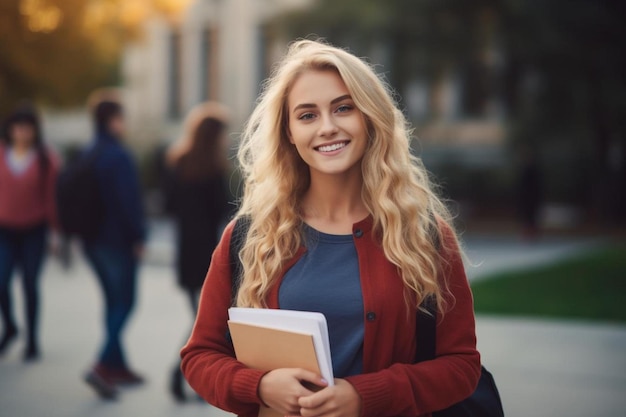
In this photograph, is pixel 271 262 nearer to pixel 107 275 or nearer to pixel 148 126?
pixel 107 275

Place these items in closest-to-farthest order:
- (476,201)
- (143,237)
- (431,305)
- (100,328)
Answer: (431,305), (143,237), (100,328), (476,201)

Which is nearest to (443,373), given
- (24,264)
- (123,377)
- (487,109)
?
(123,377)

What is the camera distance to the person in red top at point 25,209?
24.8 ft

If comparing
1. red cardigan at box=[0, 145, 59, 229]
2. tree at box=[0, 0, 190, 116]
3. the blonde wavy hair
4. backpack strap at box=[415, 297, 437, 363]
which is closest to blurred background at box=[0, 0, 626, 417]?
tree at box=[0, 0, 190, 116]

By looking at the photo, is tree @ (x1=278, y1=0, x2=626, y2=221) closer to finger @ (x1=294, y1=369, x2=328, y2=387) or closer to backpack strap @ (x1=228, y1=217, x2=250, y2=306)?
backpack strap @ (x1=228, y1=217, x2=250, y2=306)

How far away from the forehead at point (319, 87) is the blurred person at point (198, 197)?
385 centimetres

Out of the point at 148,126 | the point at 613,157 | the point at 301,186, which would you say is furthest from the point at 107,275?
the point at 148,126

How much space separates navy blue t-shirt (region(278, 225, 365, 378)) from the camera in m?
2.41

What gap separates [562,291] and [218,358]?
935 centimetres

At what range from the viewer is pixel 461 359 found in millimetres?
2424

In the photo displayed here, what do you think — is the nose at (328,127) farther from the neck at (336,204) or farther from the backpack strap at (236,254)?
the backpack strap at (236,254)

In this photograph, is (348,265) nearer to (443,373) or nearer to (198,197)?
(443,373)

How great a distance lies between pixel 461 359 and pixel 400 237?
0.39 metres

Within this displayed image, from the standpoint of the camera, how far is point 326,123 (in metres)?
2.47
